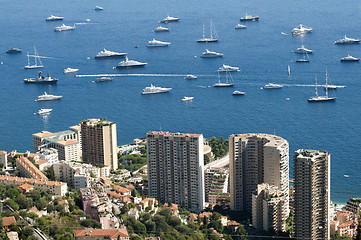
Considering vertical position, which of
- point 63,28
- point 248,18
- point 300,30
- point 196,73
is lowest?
point 196,73

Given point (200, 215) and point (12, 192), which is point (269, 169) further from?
Answer: point (12, 192)

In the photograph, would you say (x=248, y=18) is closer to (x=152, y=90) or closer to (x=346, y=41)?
(x=346, y=41)

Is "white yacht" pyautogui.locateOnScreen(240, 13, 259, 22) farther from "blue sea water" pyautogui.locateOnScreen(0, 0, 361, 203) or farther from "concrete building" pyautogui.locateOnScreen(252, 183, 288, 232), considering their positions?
"concrete building" pyautogui.locateOnScreen(252, 183, 288, 232)

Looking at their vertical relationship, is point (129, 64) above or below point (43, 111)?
above

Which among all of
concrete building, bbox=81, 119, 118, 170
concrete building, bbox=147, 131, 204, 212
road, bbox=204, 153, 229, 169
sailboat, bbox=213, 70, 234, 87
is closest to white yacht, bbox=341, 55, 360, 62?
sailboat, bbox=213, 70, 234, 87

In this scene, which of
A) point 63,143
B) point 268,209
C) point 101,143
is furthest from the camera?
point 101,143

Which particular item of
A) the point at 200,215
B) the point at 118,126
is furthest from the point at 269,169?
the point at 118,126

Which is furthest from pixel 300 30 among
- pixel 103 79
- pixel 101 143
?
pixel 101 143

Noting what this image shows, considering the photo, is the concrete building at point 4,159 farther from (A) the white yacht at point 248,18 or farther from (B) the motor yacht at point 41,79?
(A) the white yacht at point 248,18

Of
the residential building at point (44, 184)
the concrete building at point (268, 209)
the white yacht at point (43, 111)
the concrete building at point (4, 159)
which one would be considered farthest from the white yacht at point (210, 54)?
the residential building at point (44, 184)

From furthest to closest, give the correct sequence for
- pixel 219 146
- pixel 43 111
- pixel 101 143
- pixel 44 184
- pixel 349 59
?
pixel 349 59 < pixel 43 111 < pixel 219 146 < pixel 101 143 < pixel 44 184
